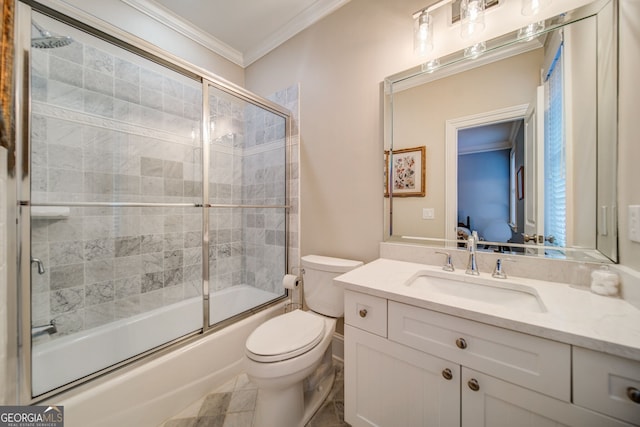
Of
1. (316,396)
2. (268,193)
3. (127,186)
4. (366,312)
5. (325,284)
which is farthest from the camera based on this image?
(268,193)

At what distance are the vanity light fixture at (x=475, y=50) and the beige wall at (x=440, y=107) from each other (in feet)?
0.23

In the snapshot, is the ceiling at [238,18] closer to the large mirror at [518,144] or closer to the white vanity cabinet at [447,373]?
the large mirror at [518,144]

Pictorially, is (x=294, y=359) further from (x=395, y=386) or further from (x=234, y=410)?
(x=234, y=410)

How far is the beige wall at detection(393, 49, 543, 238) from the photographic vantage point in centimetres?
110

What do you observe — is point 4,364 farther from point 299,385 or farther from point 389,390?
point 389,390

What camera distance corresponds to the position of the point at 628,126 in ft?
2.73

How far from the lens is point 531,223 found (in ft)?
3.54

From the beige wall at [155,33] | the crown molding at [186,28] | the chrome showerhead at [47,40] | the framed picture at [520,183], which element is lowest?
the framed picture at [520,183]

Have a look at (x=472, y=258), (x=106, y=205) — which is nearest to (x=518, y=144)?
(x=472, y=258)

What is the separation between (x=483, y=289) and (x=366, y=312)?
0.53 metres

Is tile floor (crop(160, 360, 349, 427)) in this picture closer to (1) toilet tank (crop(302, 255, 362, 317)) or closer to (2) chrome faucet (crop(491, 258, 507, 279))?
(1) toilet tank (crop(302, 255, 362, 317))

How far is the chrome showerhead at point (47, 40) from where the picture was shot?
1.08m

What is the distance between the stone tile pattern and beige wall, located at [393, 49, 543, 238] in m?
1.12

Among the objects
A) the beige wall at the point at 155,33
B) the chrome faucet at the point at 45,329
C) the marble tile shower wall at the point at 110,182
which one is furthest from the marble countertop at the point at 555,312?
the beige wall at the point at 155,33
